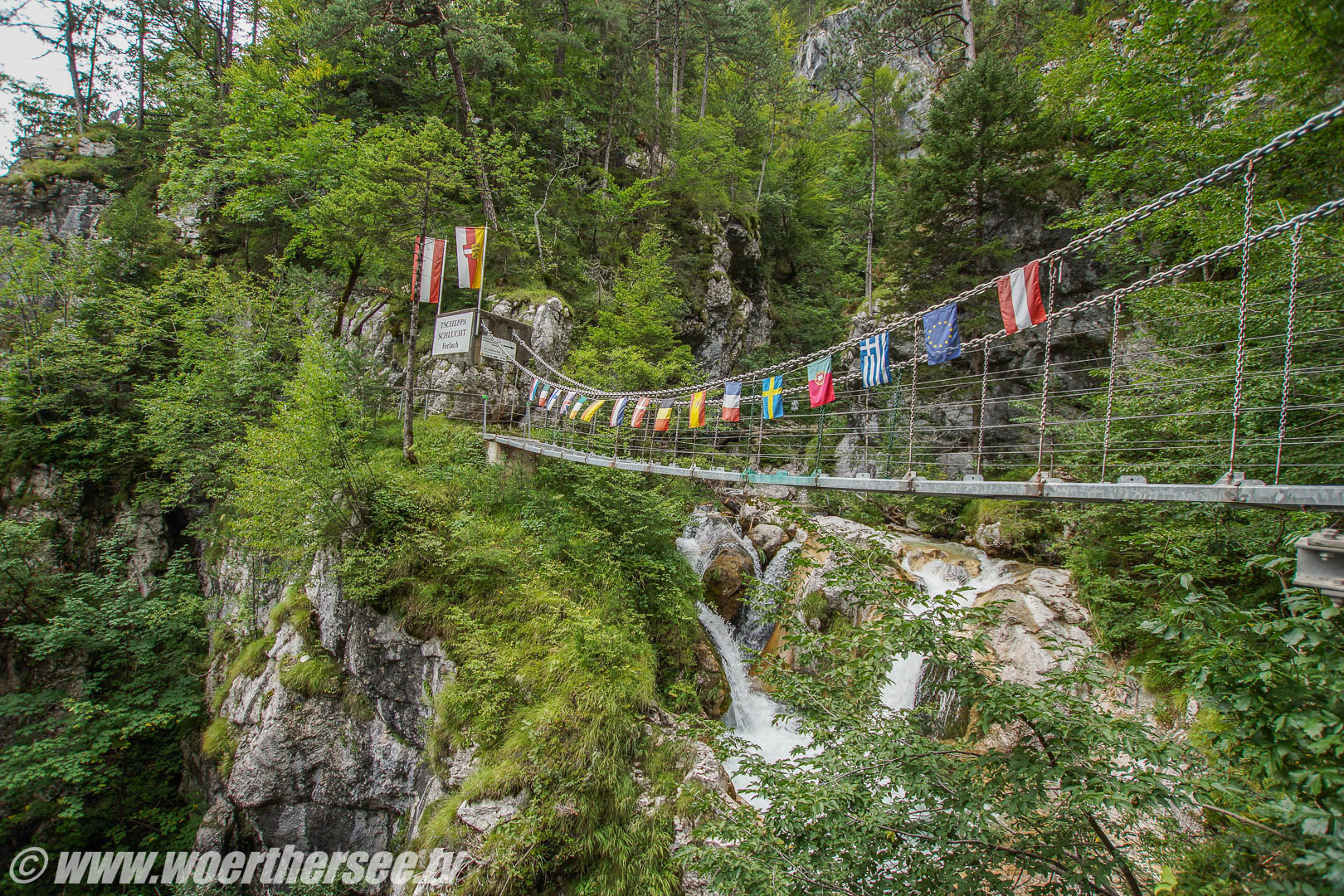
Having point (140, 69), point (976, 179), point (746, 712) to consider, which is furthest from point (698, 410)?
point (140, 69)

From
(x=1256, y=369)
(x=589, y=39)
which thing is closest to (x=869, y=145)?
(x=589, y=39)

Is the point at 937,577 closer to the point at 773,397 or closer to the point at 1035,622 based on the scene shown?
the point at 1035,622

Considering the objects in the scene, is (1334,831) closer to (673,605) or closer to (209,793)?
(673,605)

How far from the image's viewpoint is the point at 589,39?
48.7 feet

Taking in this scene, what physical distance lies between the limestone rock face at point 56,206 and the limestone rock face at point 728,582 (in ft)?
66.2

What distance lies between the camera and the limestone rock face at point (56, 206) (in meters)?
14.8

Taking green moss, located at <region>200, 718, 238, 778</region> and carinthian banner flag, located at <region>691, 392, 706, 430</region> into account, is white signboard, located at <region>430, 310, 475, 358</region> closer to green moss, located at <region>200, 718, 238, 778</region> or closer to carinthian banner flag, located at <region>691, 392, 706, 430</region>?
carinthian banner flag, located at <region>691, 392, 706, 430</region>

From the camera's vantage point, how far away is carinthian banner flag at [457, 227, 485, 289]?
8117mm

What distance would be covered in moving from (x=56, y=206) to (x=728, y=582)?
22.4m

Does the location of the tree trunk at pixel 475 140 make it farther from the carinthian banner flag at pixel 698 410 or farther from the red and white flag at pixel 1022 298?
the red and white flag at pixel 1022 298

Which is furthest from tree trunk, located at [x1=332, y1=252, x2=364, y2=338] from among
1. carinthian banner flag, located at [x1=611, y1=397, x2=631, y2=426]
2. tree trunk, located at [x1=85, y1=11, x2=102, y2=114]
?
tree trunk, located at [x1=85, y1=11, x2=102, y2=114]

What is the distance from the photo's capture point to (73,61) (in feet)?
59.9

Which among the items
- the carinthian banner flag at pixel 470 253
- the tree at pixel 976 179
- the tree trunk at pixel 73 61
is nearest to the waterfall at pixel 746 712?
the carinthian banner flag at pixel 470 253

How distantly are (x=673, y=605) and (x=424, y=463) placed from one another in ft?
15.7
